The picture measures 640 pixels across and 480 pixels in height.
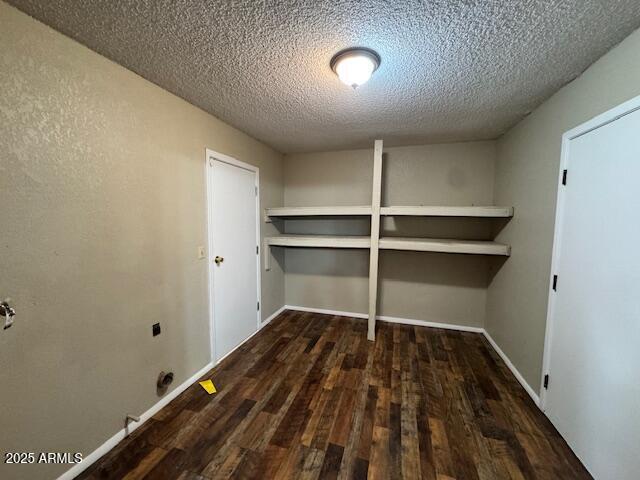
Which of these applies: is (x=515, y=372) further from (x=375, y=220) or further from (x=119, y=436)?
(x=119, y=436)

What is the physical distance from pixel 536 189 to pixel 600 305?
40.3 inches

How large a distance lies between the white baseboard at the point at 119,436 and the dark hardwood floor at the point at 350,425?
45 millimetres

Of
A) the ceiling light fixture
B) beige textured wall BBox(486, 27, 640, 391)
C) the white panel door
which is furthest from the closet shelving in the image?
the ceiling light fixture

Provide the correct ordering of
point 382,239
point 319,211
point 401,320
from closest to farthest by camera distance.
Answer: point 382,239 → point 319,211 → point 401,320

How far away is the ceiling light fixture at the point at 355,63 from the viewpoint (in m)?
1.36

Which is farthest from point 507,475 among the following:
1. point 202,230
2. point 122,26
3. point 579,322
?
point 122,26

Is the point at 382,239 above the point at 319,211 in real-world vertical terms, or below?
below

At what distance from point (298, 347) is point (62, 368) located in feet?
6.13

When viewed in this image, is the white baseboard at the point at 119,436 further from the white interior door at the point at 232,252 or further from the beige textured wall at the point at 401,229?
the beige textured wall at the point at 401,229

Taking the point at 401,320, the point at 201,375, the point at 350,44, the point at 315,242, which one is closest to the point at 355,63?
the point at 350,44

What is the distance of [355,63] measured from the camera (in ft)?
4.58

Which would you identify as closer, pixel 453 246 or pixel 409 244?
pixel 453 246

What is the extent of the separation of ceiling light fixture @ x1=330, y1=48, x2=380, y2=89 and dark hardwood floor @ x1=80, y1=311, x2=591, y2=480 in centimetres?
221

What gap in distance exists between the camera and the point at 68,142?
50.2 inches
